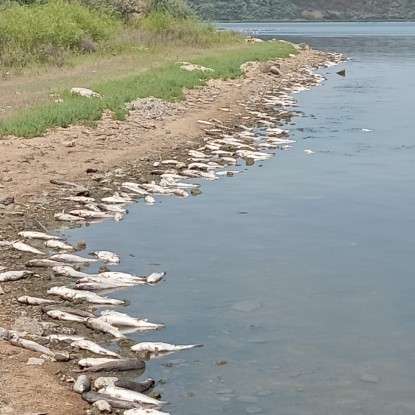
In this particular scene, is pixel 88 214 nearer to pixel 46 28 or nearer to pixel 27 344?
pixel 27 344

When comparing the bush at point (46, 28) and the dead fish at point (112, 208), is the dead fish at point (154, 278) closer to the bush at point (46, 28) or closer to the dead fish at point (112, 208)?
the dead fish at point (112, 208)

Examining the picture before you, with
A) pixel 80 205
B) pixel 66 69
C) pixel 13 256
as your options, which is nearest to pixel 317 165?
pixel 80 205

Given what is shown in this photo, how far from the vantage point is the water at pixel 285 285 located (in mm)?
6754

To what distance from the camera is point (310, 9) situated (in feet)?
609

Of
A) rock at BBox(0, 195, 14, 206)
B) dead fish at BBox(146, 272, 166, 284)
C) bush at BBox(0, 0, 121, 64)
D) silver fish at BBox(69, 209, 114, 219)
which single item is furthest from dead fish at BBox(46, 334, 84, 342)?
bush at BBox(0, 0, 121, 64)

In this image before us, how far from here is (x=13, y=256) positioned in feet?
33.0

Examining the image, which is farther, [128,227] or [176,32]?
[176,32]

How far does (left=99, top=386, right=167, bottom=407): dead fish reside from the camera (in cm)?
630

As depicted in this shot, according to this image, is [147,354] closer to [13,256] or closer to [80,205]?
[13,256]

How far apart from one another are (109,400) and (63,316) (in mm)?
1942

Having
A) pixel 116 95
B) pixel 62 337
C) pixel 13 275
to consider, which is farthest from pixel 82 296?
pixel 116 95

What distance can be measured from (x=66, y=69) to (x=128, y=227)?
64.3ft

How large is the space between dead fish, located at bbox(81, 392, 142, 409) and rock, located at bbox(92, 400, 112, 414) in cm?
3

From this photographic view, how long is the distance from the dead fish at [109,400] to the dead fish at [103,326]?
1307mm
